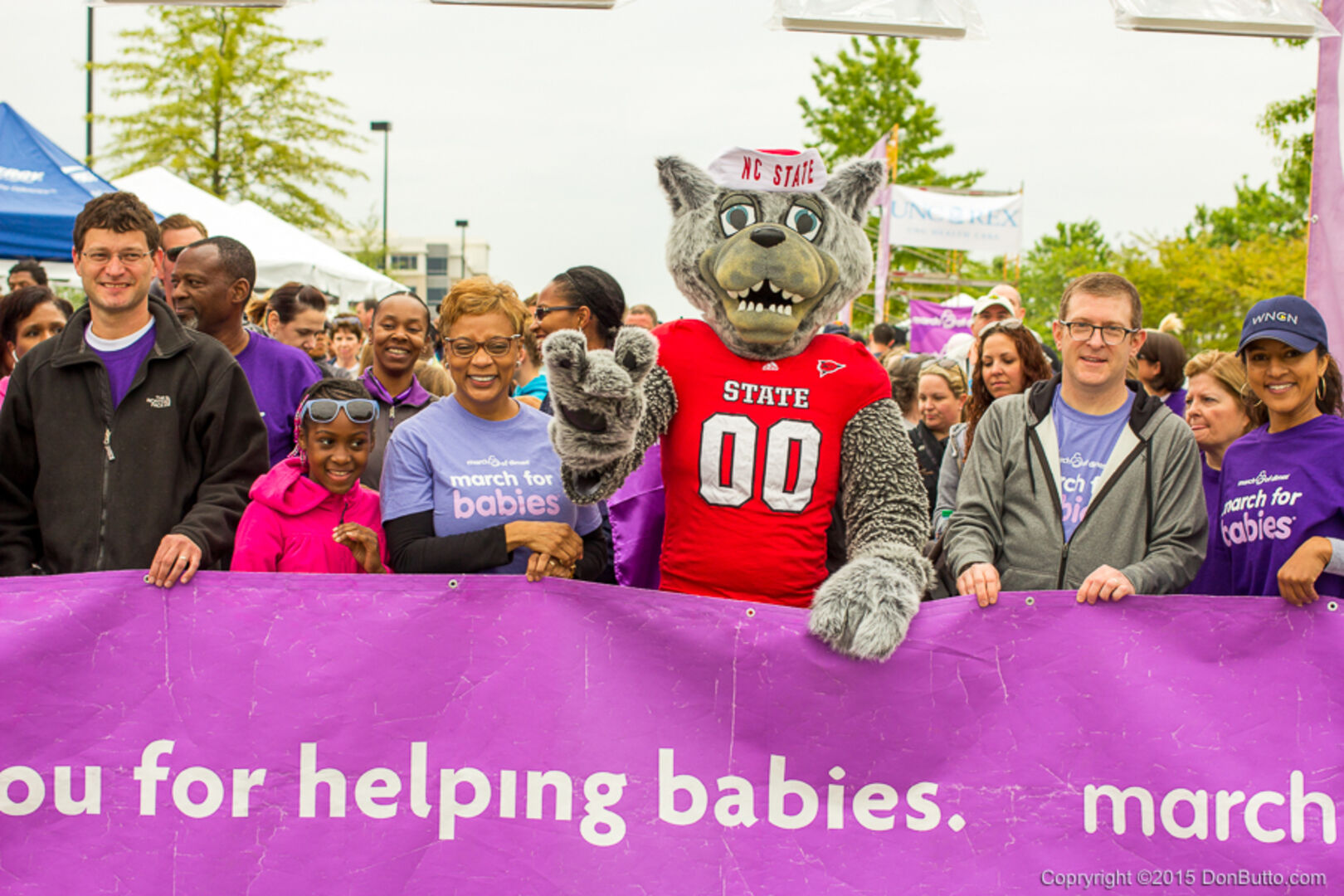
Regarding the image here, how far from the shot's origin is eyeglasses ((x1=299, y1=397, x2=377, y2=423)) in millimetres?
3264

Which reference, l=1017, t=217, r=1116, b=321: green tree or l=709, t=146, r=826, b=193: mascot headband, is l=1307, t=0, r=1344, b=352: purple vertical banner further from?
l=1017, t=217, r=1116, b=321: green tree

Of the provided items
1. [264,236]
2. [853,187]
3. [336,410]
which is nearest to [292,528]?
[336,410]

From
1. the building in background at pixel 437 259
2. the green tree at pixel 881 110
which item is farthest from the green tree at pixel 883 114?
the building in background at pixel 437 259

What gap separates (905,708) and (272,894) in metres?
1.66

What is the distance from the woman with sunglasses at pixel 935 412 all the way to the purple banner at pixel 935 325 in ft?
26.7

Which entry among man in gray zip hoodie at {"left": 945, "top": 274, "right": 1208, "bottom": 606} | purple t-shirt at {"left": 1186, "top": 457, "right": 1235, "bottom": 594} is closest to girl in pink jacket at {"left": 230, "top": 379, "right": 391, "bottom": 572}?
man in gray zip hoodie at {"left": 945, "top": 274, "right": 1208, "bottom": 606}

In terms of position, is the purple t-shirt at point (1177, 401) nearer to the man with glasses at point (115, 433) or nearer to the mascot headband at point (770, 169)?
the mascot headband at point (770, 169)

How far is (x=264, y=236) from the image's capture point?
1246 centimetres

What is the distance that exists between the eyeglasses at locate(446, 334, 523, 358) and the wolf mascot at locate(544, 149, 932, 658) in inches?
18.2

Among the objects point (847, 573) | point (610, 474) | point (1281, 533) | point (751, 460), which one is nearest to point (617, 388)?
point (610, 474)

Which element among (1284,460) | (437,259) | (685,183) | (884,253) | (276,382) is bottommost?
(1284,460)

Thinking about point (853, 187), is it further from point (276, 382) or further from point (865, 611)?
point (276, 382)

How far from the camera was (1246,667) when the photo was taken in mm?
2947

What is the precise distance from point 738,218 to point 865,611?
1159mm
